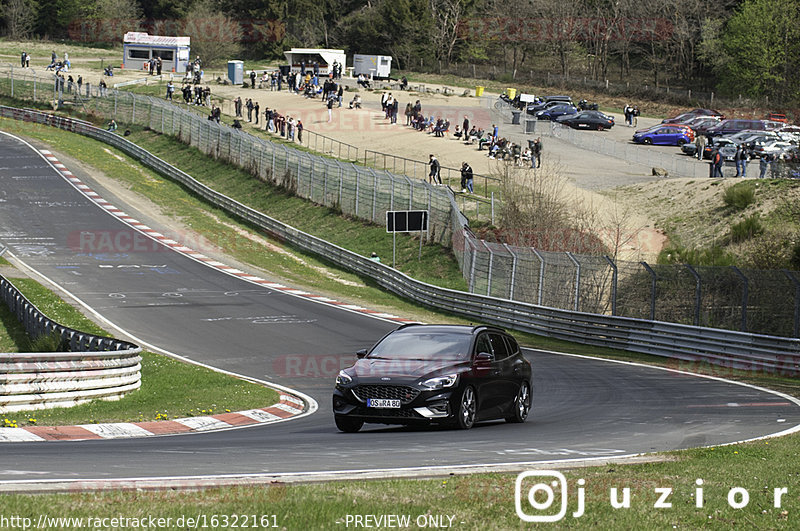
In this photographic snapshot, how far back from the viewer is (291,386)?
67.2 ft

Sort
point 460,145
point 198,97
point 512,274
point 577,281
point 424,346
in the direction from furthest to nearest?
point 198,97 < point 460,145 < point 512,274 < point 577,281 < point 424,346

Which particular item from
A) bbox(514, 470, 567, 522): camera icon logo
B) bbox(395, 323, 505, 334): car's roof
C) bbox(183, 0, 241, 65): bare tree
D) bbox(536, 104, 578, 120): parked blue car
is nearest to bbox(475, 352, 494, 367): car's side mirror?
bbox(395, 323, 505, 334): car's roof

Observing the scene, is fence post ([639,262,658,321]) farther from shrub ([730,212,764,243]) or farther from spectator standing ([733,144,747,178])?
spectator standing ([733,144,747,178])

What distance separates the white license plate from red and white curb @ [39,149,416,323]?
1727cm

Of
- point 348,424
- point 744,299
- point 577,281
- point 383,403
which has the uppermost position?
point 383,403

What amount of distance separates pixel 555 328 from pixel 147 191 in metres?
29.8

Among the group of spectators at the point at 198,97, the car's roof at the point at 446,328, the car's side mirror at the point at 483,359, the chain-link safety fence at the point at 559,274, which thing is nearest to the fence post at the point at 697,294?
the chain-link safety fence at the point at 559,274

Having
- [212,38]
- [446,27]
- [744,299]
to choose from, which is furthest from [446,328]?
[446,27]

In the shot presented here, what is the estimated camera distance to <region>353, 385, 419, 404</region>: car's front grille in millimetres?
13109

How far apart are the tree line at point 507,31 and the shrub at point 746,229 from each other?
46730 millimetres

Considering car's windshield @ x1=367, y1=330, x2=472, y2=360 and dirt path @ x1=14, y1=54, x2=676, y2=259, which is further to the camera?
dirt path @ x1=14, y1=54, x2=676, y2=259

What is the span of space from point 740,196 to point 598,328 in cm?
2094

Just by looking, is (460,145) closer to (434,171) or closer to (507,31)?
(434,171)

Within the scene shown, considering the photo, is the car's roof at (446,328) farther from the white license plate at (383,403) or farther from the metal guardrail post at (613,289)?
the metal guardrail post at (613,289)
